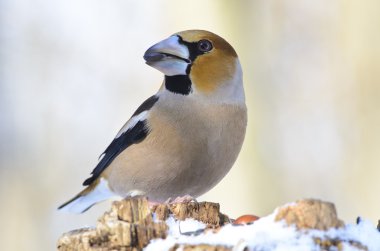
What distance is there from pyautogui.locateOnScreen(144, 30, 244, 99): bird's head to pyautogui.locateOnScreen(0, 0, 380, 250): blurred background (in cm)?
237

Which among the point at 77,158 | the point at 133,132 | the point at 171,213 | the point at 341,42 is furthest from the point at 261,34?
the point at 171,213

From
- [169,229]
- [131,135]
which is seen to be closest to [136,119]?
[131,135]

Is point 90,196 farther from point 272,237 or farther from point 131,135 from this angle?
point 272,237

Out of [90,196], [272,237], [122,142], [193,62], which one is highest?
[193,62]

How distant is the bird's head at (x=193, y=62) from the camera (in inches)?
139

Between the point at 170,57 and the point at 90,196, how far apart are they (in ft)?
3.48

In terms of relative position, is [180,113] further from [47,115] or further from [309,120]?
[47,115]

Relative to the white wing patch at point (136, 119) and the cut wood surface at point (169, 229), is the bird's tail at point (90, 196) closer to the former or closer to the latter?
the white wing patch at point (136, 119)

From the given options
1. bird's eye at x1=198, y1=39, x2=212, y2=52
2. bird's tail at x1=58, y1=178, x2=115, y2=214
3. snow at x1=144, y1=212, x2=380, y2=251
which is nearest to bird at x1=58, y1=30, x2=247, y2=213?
bird's eye at x1=198, y1=39, x2=212, y2=52

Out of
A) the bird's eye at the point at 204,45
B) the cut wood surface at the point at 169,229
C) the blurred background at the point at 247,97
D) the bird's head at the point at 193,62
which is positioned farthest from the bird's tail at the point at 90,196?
the blurred background at the point at 247,97

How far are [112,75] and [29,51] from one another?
2.77 feet

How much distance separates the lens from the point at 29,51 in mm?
7371

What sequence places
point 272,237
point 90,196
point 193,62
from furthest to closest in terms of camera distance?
point 90,196, point 193,62, point 272,237

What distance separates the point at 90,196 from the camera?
4227 mm
